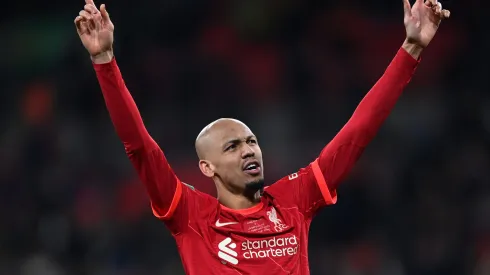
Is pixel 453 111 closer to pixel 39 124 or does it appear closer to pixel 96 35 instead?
pixel 39 124

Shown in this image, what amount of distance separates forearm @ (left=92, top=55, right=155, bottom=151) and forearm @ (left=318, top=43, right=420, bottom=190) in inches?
40.2

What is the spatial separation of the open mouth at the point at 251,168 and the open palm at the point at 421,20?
3.28ft

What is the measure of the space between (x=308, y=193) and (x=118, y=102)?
1141mm

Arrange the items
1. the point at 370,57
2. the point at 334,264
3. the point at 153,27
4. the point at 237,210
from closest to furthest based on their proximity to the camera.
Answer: the point at 237,210
the point at 334,264
the point at 370,57
the point at 153,27

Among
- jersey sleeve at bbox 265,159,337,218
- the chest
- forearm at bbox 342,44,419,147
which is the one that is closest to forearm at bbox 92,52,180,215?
the chest

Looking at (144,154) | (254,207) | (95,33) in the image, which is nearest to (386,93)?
(254,207)

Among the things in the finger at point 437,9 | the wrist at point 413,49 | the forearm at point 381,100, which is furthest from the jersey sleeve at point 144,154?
the finger at point 437,9

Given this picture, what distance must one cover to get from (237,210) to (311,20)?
5421mm

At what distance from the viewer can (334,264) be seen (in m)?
7.19

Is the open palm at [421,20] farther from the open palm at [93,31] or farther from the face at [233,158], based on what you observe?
the open palm at [93,31]

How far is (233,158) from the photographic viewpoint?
3.93 metres

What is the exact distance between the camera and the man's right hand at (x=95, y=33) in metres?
3.29

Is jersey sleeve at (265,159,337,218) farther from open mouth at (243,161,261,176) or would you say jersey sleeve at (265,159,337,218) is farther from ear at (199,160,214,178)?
ear at (199,160,214,178)

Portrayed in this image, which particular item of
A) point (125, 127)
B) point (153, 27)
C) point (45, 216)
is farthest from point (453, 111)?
point (125, 127)
